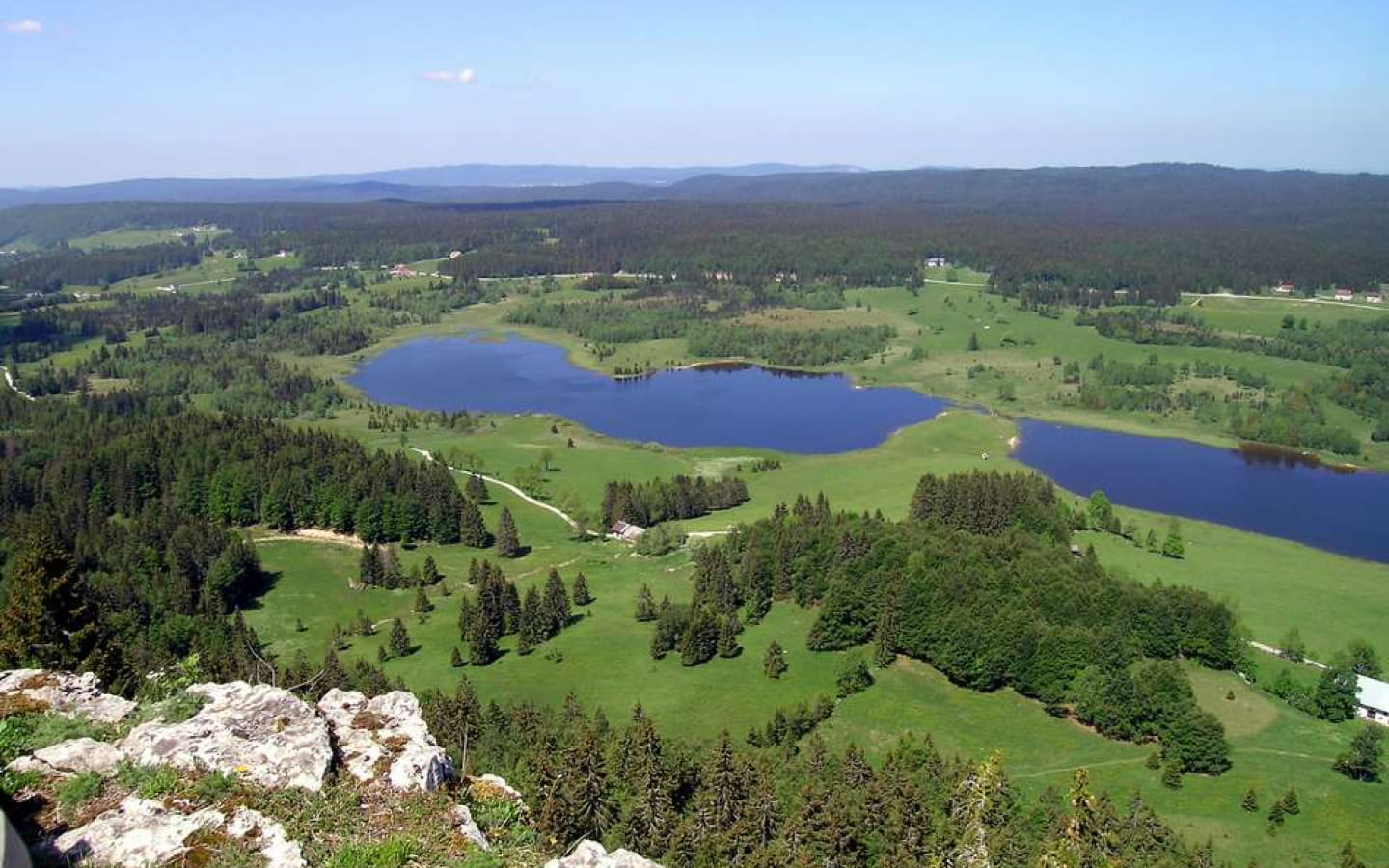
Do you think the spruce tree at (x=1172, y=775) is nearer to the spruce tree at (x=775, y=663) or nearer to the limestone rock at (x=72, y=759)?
the spruce tree at (x=775, y=663)

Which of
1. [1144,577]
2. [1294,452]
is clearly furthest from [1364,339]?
[1144,577]

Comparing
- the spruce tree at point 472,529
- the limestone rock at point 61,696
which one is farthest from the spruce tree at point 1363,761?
the spruce tree at point 472,529

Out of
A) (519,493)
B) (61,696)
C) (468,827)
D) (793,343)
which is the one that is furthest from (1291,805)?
(793,343)

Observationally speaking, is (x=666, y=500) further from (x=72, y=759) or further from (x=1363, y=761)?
(x=72, y=759)

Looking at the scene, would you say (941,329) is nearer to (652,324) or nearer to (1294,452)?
(652,324)

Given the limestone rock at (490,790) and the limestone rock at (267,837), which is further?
the limestone rock at (490,790)

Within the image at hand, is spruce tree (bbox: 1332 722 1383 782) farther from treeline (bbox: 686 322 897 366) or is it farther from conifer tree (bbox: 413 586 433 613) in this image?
treeline (bbox: 686 322 897 366)

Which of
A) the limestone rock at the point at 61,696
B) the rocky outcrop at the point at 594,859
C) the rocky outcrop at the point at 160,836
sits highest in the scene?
the rocky outcrop at the point at 160,836
